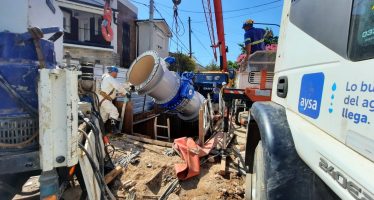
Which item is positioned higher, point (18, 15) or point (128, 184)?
point (18, 15)

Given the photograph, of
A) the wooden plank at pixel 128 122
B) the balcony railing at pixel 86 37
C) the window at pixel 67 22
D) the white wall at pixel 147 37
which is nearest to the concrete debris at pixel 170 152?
the wooden plank at pixel 128 122

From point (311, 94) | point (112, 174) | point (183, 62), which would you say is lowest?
point (112, 174)

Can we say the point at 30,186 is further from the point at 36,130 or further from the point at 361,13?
the point at 361,13

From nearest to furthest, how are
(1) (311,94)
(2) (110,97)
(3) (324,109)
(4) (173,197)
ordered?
(3) (324,109), (1) (311,94), (4) (173,197), (2) (110,97)

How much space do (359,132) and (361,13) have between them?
1.68 ft

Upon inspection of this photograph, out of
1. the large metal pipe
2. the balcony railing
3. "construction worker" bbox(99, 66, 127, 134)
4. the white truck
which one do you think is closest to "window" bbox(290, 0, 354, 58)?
the white truck

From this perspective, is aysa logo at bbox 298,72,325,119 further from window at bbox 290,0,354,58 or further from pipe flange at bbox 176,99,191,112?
pipe flange at bbox 176,99,191,112

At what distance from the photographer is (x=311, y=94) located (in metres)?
1.46

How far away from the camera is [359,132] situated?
40.3 inches

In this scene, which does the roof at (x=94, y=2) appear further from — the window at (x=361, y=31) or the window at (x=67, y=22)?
the window at (x=361, y=31)

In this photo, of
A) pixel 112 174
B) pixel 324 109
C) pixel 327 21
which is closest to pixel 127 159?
pixel 112 174

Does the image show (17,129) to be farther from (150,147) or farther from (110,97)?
(110,97)

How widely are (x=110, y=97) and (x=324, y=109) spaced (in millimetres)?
5729

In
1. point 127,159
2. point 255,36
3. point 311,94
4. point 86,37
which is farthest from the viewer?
point 86,37
